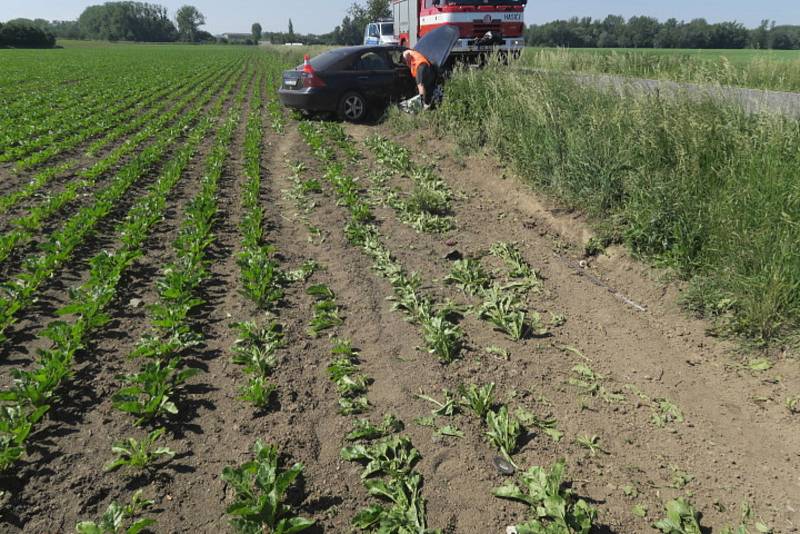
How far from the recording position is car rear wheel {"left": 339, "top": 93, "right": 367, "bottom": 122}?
39.9 feet

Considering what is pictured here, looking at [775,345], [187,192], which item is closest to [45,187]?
[187,192]

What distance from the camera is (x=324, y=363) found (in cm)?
375

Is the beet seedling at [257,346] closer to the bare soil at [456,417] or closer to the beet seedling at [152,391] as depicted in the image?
the bare soil at [456,417]

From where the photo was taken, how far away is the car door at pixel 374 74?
472 inches

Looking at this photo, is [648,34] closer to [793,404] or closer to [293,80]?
[293,80]

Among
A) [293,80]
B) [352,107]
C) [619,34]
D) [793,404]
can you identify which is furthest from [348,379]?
[619,34]

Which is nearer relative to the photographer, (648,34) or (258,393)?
(258,393)

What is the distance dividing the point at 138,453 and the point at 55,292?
2560 millimetres

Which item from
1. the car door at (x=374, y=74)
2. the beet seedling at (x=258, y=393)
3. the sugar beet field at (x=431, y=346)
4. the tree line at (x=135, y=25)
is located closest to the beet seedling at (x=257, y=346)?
the sugar beet field at (x=431, y=346)

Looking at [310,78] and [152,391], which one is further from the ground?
[310,78]

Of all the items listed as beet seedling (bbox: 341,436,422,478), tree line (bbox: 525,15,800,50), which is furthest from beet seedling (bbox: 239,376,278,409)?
tree line (bbox: 525,15,800,50)

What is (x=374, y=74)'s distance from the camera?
12.1 meters

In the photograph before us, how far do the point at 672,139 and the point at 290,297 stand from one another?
3.97 meters

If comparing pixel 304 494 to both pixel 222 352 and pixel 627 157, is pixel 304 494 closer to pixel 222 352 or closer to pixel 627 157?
pixel 222 352
